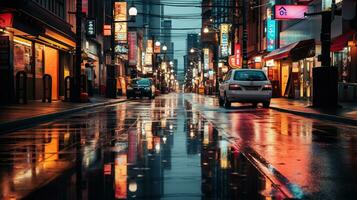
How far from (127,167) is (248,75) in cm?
1946

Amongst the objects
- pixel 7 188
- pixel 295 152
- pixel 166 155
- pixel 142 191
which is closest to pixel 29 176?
pixel 7 188

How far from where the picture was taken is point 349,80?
31359 millimetres

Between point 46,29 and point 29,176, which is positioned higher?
point 46,29

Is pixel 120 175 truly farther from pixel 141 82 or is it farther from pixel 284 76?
pixel 141 82

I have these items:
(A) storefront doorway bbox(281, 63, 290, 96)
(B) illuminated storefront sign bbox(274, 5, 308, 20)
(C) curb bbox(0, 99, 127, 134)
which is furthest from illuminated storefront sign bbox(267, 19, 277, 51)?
(C) curb bbox(0, 99, 127, 134)

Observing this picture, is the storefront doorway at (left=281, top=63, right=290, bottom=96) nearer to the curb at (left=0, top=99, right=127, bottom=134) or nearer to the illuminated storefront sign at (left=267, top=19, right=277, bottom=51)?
the illuminated storefront sign at (left=267, top=19, right=277, bottom=51)

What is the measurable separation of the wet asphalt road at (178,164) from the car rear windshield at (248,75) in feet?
41.2

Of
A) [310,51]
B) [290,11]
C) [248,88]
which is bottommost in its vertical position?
[248,88]

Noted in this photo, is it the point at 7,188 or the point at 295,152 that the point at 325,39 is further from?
the point at 7,188

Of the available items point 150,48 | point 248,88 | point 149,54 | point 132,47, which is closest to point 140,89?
point 248,88

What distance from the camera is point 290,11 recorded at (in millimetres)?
38906

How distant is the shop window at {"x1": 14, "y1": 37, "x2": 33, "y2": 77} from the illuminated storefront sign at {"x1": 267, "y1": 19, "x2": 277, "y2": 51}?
2323cm

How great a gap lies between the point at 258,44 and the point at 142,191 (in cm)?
5267

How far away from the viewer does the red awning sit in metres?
30.1
